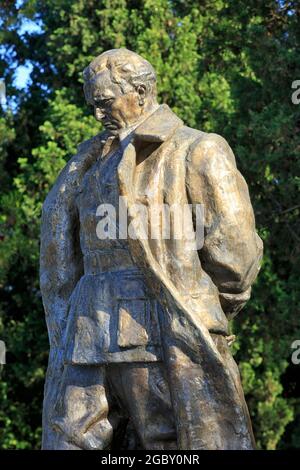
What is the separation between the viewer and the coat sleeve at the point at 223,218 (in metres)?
6.70

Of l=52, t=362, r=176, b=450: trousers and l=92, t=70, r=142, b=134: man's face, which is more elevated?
l=92, t=70, r=142, b=134: man's face

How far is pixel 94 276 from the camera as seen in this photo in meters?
6.83

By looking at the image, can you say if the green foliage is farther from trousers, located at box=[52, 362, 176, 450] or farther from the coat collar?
trousers, located at box=[52, 362, 176, 450]

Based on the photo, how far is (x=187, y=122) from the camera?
1986 cm

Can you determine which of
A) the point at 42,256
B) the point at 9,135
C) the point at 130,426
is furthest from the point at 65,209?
the point at 9,135

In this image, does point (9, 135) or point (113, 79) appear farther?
point (9, 135)

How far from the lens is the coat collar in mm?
6816

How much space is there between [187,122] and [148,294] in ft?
43.8

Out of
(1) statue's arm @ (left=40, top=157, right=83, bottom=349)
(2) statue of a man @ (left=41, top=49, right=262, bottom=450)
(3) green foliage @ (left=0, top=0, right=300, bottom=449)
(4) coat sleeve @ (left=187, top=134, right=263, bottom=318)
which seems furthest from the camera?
(3) green foliage @ (left=0, top=0, right=300, bottom=449)

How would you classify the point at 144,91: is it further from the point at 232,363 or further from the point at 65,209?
the point at 232,363

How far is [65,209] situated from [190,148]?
29.1 inches

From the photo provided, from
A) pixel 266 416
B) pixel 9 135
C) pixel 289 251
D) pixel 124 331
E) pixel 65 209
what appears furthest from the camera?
pixel 9 135

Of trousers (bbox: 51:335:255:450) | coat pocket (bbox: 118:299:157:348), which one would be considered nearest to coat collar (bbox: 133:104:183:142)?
coat pocket (bbox: 118:299:157:348)

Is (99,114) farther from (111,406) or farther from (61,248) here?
(111,406)
